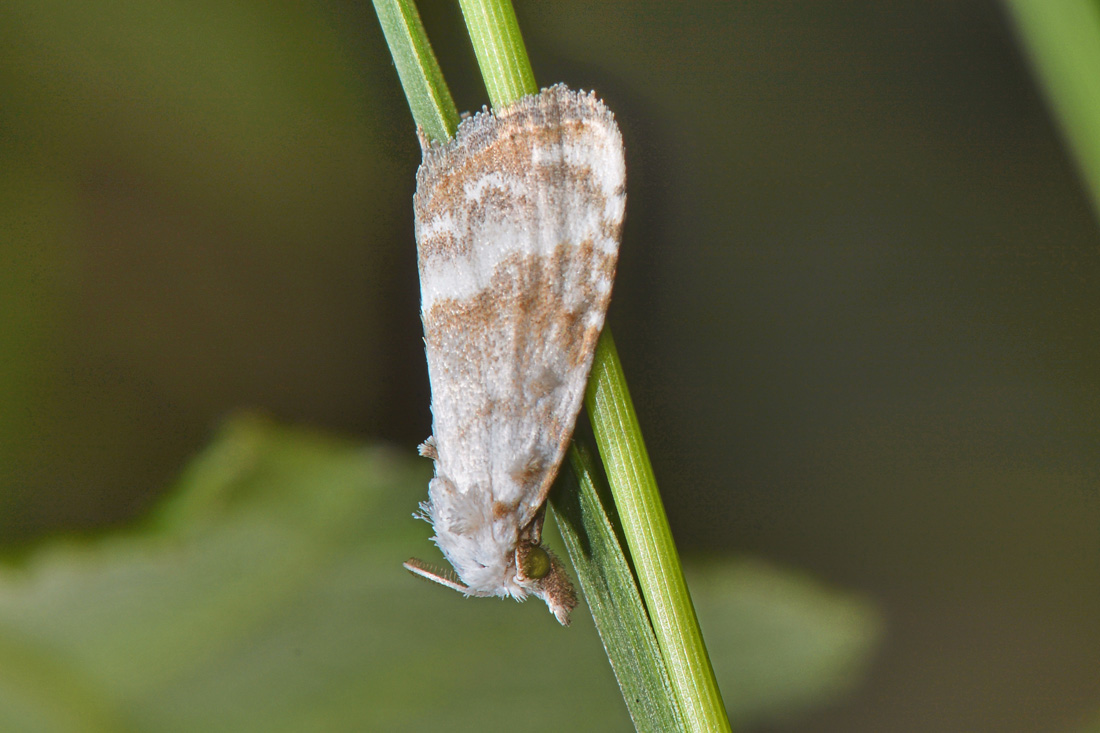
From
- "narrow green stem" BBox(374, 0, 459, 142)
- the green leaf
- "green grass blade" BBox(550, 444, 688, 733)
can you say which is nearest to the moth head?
"green grass blade" BBox(550, 444, 688, 733)

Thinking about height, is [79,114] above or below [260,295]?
above

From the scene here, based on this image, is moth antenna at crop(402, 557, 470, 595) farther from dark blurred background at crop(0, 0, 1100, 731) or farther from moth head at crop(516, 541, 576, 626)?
dark blurred background at crop(0, 0, 1100, 731)

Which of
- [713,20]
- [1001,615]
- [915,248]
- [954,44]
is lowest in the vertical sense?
[1001,615]

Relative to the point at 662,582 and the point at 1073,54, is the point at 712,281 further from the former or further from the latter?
the point at 662,582

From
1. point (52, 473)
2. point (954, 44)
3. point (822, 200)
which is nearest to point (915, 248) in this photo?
point (822, 200)

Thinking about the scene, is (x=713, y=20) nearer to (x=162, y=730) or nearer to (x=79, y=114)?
(x=79, y=114)

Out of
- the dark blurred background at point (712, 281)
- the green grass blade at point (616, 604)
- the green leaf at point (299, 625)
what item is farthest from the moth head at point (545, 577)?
Result: the dark blurred background at point (712, 281)
